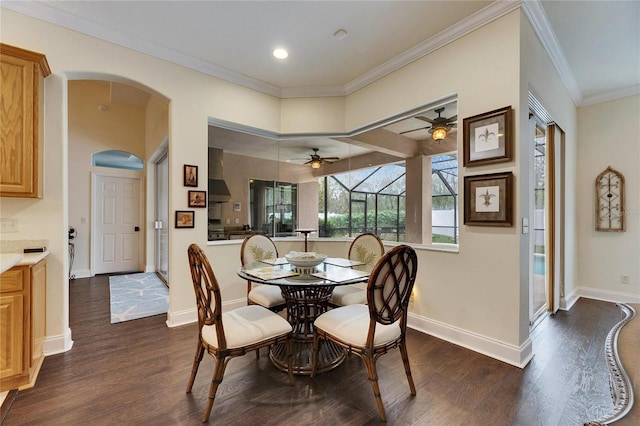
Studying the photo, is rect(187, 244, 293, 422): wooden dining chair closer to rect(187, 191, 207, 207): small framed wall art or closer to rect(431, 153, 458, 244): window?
rect(187, 191, 207, 207): small framed wall art

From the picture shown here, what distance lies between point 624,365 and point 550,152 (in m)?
3.50

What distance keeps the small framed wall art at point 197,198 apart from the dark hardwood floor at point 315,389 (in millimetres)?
1498

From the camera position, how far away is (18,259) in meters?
1.91

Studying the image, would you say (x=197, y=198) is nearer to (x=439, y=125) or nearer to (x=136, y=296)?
(x=136, y=296)

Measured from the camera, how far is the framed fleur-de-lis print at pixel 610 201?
4.02 metres

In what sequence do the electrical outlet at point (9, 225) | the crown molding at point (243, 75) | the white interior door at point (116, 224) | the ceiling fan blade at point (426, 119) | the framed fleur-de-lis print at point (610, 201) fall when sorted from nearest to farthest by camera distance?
the electrical outlet at point (9, 225) → the crown molding at point (243, 75) → the ceiling fan blade at point (426, 119) → the framed fleur-de-lis print at point (610, 201) → the white interior door at point (116, 224)

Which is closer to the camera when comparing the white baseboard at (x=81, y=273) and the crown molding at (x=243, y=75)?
the crown molding at (x=243, y=75)

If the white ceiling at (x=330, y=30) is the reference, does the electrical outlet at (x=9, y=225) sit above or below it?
below

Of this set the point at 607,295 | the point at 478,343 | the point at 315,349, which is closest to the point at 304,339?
the point at 315,349

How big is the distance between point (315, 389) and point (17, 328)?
84.3 inches

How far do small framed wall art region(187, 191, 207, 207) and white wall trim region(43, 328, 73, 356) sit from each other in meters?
1.68

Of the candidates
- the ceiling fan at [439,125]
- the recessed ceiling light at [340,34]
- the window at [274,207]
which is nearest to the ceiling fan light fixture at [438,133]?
the ceiling fan at [439,125]

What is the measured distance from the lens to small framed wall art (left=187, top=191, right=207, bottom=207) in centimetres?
336

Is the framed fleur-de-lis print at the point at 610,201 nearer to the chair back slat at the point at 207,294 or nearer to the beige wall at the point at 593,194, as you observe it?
the beige wall at the point at 593,194
